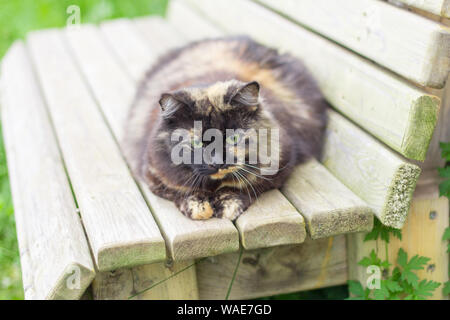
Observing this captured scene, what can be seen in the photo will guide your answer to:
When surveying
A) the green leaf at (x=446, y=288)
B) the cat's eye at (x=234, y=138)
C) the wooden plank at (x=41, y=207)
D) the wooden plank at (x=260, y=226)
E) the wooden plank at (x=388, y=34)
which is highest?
the wooden plank at (x=388, y=34)

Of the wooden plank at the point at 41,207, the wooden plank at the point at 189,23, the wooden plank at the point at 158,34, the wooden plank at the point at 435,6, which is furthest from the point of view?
the wooden plank at the point at 158,34

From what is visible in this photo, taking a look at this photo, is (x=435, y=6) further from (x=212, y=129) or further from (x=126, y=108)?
(x=126, y=108)

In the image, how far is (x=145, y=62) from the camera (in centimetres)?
347

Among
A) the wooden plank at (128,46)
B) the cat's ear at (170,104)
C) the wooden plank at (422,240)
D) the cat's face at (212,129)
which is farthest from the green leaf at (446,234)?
the wooden plank at (128,46)

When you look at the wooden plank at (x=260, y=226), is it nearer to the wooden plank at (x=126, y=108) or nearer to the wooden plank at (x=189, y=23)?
the wooden plank at (x=126, y=108)

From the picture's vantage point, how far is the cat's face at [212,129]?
1.85 metres

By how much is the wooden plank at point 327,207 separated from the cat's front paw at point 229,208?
224 mm

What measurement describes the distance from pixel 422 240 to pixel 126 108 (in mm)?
1640

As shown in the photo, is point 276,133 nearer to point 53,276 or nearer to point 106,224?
point 106,224

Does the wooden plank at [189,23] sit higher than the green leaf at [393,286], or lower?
higher

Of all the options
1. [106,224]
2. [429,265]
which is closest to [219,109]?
[106,224]

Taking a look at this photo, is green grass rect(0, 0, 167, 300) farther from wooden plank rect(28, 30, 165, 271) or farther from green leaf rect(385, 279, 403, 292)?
green leaf rect(385, 279, 403, 292)

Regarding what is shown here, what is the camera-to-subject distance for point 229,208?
6.20 ft
